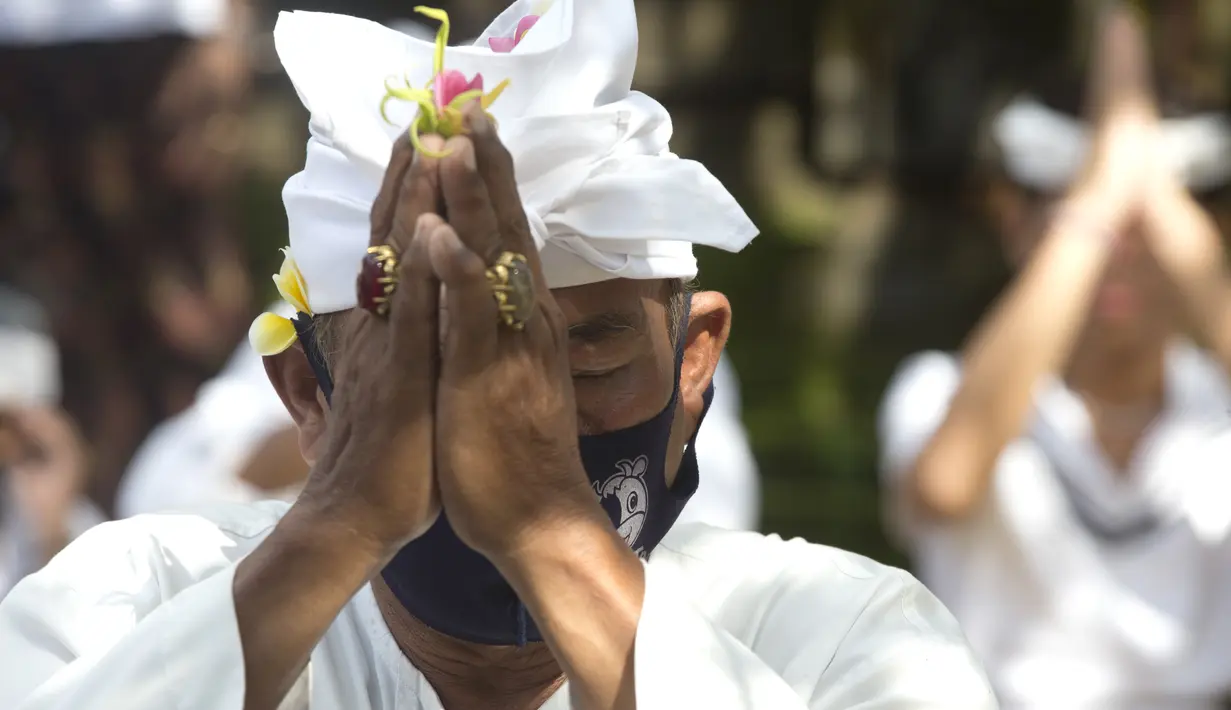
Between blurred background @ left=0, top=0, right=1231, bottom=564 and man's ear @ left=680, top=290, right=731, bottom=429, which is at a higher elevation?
man's ear @ left=680, top=290, right=731, bottom=429

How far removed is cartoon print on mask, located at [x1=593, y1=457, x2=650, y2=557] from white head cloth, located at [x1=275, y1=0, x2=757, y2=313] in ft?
0.97

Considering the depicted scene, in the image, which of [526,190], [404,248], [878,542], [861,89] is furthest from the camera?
[861,89]

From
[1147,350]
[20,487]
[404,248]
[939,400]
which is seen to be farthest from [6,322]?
[404,248]

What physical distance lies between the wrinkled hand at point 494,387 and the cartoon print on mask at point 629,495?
271 millimetres

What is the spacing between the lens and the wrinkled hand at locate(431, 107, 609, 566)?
209 centimetres

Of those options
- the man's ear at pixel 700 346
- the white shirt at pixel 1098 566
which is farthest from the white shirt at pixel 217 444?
the man's ear at pixel 700 346

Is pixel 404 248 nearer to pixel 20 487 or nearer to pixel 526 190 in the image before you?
pixel 526 190

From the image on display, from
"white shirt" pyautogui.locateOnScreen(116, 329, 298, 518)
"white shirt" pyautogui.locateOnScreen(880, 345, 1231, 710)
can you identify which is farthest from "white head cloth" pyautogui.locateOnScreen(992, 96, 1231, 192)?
"white shirt" pyautogui.locateOnScreen(116, 329, 298, 518)

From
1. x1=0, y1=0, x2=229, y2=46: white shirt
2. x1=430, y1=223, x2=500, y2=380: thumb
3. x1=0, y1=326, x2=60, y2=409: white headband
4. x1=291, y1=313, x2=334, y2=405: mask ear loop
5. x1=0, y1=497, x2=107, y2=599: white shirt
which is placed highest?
x1=430, y1=223, x2=500, y2=380: thumb

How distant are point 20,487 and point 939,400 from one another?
362cm

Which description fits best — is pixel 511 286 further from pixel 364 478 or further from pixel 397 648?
pixel 397 648

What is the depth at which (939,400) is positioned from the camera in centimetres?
549

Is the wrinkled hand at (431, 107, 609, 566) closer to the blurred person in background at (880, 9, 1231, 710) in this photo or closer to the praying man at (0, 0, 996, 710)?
the praying man at (0, 0, 996, 710)

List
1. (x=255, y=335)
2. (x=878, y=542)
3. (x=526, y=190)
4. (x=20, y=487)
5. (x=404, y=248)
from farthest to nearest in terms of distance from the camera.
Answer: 1. (x=878, y=542)
2. (x=20, y=487)
3. (x=255, y=335)
4. (x=526, y=190)
5. (x=404, y=248)
